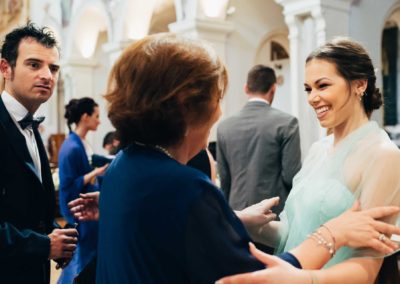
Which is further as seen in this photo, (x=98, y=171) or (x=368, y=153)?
(x=98, y=171)

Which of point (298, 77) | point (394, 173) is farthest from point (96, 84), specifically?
point (394, 173)

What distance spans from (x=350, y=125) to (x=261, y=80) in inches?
90.2

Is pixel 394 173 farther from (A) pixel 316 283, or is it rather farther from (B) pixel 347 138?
(A) pixel 316 283

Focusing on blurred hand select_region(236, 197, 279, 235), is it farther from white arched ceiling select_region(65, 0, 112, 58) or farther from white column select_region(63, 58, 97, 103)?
white column select_region(63, 58, 97, 103)

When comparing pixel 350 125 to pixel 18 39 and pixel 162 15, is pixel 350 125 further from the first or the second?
pixel 162 15

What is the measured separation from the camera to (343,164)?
5.86 ft

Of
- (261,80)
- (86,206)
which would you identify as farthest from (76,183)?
(86,206)

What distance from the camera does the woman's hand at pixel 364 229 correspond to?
1.45 meters

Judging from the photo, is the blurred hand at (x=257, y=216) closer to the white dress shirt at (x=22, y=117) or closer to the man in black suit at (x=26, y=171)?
the man in black suit at (x=26, y=171)

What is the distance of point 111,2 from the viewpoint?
10117mm

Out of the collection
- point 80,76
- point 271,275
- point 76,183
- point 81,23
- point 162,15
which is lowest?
point 76,183

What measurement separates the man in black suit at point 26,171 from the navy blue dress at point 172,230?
35.3 inches

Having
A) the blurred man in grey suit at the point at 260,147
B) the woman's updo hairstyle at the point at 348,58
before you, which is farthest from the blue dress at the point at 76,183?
the woman's updo hairstyle at the point at 348,58

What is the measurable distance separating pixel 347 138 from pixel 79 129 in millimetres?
3231
